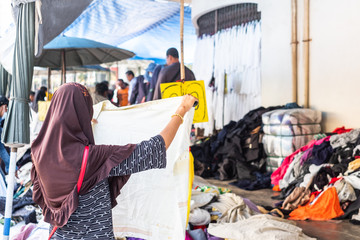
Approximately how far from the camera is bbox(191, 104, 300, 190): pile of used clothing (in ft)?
20.6

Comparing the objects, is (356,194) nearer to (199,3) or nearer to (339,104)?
(339,104)

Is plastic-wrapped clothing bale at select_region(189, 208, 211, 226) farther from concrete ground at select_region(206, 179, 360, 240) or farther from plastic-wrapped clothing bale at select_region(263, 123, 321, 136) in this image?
plastic-wrapped clothing bale at select_region(263, 123, 321, 136)

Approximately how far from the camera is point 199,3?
8.70m

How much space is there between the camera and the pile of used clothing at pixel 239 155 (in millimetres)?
6285

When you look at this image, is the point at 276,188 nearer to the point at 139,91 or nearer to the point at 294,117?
the point at 294,117

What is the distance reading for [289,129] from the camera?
5.79 metres

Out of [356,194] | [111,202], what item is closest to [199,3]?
[356,194]

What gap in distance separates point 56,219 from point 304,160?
157 inches

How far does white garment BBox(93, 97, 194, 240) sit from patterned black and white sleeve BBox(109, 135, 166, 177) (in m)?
0.66

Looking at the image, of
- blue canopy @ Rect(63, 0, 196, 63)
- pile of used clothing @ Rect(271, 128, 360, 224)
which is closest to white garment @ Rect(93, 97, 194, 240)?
pile of used clothing @ Rect(271, 128, 360, 224)

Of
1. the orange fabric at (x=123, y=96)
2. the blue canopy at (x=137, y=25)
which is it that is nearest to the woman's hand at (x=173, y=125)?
the orange fabric at (x=123, y=96)

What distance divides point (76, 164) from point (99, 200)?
0.83 ft

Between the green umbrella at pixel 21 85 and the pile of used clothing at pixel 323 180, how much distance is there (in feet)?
9.39

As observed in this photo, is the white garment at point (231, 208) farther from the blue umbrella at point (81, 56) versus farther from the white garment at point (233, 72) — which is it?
the blue umbrella at point (81, 56)
